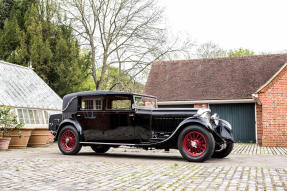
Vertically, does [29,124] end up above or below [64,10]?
below

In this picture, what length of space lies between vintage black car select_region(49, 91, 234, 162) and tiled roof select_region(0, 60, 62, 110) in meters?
5.23

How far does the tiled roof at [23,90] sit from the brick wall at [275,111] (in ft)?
34.9

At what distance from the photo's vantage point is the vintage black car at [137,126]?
332 inches

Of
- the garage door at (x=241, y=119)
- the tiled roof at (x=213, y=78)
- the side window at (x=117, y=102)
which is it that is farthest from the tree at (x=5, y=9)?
the side window at (x=117, y=102)

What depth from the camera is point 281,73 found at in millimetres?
14703

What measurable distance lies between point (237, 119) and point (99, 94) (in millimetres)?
10608

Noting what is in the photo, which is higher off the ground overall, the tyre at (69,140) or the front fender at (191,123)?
→ the front fender at (191,123)

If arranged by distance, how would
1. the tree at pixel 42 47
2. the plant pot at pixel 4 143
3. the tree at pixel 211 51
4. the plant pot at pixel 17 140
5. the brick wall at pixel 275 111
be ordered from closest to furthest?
1. the plant pot at pixel 4 143
2. the plant pot at pixel 17 140
3. the brick wall at pixel 275 111
4. the tree at pixel 42 47
5. the tree at pixel 211 51

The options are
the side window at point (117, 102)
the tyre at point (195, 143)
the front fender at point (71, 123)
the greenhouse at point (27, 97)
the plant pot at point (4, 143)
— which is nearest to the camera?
the tyre at point (195, 143)

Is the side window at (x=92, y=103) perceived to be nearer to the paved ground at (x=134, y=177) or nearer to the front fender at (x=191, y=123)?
the front fender at (x=191, y=123)

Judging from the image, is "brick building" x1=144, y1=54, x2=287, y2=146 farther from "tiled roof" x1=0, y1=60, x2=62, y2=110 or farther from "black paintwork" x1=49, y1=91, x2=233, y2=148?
"black paintwork" x1=49, y1=91, x2=233, y2=148

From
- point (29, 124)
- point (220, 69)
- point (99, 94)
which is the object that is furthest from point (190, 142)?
point (220, 69)

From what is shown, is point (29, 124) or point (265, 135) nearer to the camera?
point (265, 135)

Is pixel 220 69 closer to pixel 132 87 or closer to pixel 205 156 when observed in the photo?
pixel 132 87
